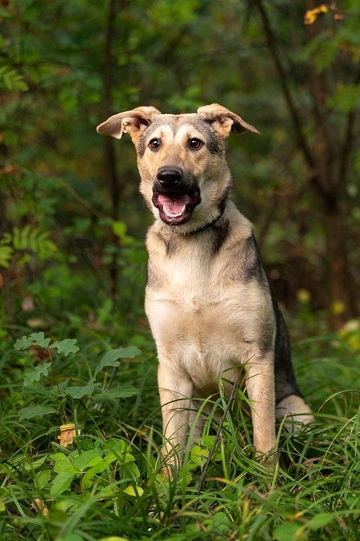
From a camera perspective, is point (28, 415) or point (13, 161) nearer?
point (28, 415)

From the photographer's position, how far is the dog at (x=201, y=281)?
3.89 metres

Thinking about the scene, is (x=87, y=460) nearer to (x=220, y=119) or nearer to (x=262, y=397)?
(x=262, y=397)

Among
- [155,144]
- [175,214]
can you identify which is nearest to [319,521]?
[175,214]

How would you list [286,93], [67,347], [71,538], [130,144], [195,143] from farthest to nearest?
[130,144] → [286,93] → [195,143] → [67,347] → [71,538]

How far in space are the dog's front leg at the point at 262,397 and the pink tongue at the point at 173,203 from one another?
0.92 m

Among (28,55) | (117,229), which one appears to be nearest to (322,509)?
(117,229)

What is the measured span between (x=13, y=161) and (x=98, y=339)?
1.79 m

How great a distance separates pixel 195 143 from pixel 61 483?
1.96 m

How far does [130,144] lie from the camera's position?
8859mm

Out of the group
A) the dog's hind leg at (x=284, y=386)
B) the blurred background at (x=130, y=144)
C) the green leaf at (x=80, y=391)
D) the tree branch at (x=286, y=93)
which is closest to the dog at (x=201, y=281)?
the dog's hind leg at (x=284, y=386)

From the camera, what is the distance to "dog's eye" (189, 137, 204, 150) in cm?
404

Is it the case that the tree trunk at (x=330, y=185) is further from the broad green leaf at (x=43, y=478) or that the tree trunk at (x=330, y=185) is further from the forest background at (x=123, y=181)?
the broad green leaf at (x=43, y=478)

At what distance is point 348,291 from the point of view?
8.52 metres

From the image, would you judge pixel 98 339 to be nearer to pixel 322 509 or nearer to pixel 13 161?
pixel 13 161
